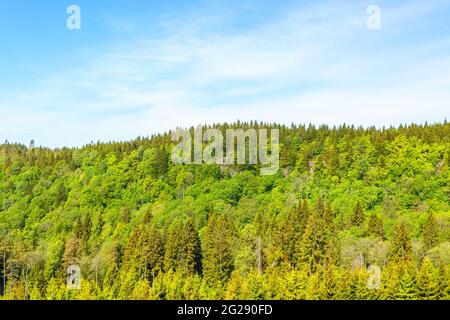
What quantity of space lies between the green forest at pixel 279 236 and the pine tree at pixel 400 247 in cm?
19

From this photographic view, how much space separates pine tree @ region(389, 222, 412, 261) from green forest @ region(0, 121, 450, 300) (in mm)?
187

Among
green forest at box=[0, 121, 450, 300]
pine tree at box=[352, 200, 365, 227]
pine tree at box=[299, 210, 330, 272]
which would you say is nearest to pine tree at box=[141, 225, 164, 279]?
green forest at box=[0, 121, 450, 300]

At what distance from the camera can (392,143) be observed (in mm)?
181875

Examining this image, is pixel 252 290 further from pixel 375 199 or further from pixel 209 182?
pixel 209 182

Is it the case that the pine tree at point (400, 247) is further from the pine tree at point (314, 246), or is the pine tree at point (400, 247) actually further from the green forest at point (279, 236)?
the pine tree at point (314, 246)

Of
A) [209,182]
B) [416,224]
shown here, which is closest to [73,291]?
[416,224]

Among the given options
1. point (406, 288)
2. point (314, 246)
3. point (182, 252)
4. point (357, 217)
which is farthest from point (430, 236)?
point (182, 252)

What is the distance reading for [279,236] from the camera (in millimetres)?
114500

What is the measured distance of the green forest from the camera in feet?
290

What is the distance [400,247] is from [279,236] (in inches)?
959

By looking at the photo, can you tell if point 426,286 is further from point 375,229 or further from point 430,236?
point 375,229

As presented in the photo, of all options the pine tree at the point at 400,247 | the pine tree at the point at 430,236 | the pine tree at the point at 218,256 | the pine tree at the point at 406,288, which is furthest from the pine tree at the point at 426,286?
the pine tree at the point at 218,256
